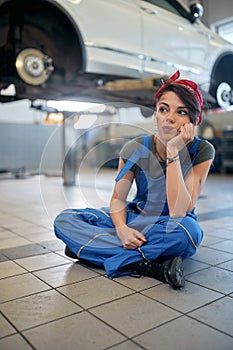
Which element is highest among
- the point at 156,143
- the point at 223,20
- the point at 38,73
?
the point at 223,20

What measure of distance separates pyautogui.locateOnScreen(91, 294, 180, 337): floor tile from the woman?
16 cm

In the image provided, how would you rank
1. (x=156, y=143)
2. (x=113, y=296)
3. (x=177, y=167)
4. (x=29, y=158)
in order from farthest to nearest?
(x=29, y=158) < (x=156, y=143) < (x=177, y=167) < (x=113, y=296)

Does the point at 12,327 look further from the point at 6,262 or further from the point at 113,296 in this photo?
the point at 6,262

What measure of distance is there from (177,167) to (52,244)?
96 centimetres

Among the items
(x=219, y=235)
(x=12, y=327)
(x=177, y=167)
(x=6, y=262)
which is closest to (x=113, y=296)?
(x=12, y=327)

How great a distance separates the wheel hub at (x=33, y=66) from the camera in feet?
7.97

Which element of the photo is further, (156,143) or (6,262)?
(6,262)

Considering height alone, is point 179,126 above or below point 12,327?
above

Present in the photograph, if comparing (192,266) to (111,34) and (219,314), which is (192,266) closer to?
(219,314)

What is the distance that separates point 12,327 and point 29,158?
8134 mm

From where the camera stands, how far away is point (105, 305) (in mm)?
1100

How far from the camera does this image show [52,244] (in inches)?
73.9

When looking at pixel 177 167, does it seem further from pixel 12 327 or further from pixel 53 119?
pixel 53 119

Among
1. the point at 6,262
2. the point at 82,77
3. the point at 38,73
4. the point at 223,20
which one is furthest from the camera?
the point at 223,20
